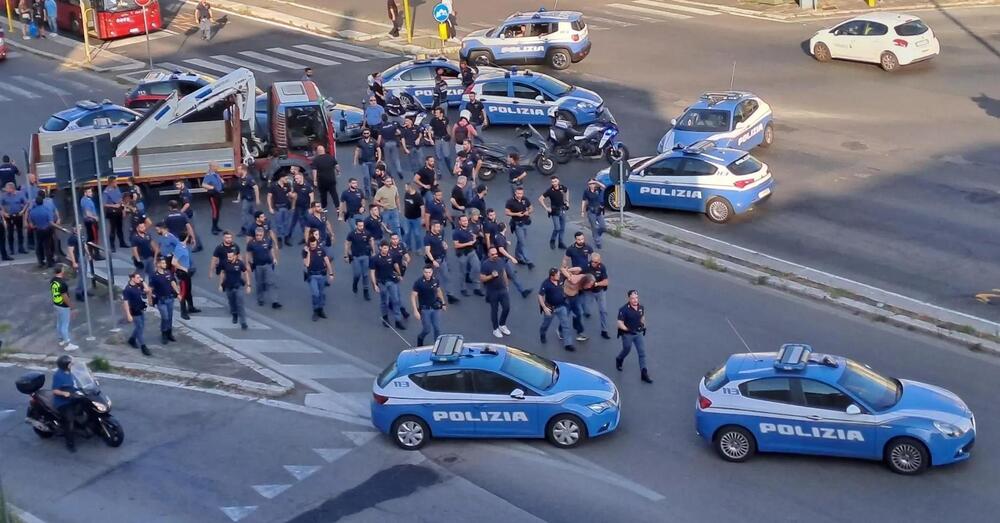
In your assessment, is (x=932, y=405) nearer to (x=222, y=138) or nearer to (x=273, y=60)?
(x=222, y=138)

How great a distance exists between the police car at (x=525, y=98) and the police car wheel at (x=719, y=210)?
5.69 m

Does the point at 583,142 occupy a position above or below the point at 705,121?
below

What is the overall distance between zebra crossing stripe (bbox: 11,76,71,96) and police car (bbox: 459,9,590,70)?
11847mm

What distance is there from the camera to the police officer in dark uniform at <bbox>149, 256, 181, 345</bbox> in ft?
67.9

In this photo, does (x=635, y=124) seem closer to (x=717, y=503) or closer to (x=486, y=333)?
(x=486, y=333)

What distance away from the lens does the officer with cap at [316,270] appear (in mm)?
21766

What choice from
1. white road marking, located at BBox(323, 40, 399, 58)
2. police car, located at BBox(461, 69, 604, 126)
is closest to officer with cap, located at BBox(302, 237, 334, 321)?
police car, located at BBox(461, 69, 604, 126)

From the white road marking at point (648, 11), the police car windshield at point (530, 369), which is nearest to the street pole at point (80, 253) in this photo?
the police car windshield at point (530, 369)

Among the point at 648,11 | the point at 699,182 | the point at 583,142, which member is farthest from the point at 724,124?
the point at 648,11

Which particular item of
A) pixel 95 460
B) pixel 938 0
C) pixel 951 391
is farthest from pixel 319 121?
pixel 938 0

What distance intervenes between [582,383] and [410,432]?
7.86 feet

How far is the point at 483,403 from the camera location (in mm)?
17422

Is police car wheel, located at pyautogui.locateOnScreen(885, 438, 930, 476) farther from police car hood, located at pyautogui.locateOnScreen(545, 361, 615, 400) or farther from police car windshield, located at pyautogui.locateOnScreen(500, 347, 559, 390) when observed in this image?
police car windshield, located at pyautogui.locateOnScreen(500, 347, 559, 390)

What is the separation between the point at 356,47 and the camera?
4281cm
